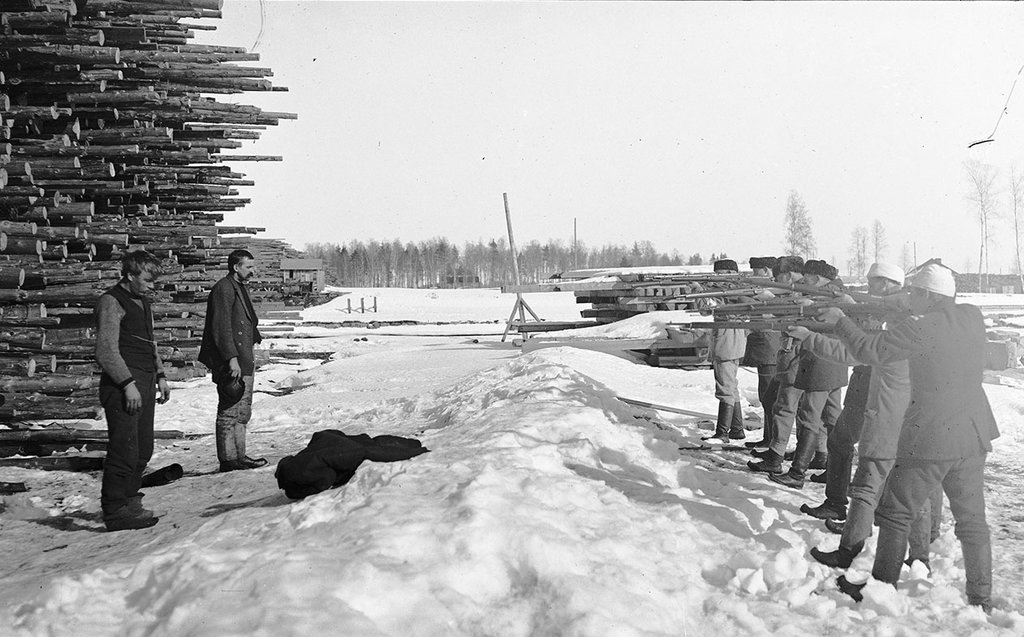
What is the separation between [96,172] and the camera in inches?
415

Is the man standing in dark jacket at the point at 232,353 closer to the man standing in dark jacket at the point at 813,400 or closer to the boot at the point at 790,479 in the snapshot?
the boot at the point at 790,479

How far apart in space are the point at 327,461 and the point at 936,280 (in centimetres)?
417

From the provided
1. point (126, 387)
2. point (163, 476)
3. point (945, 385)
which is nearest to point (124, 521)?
point (126, 387)

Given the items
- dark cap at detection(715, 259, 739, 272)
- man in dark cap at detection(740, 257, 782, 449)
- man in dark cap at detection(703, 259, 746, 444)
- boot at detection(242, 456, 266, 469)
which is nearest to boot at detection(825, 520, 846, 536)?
man in dark cap at detection(740, 257, 782, 449)

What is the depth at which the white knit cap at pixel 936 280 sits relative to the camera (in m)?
3.68

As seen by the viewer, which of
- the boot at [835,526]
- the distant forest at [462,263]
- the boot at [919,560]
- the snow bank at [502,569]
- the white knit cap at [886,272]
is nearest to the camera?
the snow bank at [502,569]

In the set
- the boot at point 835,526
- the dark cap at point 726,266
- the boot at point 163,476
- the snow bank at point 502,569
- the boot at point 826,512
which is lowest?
the boot at point 163,476

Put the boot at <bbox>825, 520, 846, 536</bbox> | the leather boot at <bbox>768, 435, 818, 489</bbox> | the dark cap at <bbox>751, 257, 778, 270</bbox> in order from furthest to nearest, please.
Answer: the dark cap at <bbox>751, 257, 778, 270</bbox>, the leather boot at <bbox>768, 435, 818, 489</bbox>, the boot at <bbox>825, 520, 846, 536</bbox>

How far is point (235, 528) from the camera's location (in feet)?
13.5

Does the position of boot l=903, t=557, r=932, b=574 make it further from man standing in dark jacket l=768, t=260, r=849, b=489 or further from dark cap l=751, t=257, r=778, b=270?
dark cap l=751, t=257, r=778, b=270

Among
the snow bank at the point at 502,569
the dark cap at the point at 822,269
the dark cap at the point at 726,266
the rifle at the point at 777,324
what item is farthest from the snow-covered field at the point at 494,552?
the dark cap at the point at 726,266

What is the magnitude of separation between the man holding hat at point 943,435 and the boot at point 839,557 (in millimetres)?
294

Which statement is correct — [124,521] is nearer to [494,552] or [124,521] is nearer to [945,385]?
[494,552]

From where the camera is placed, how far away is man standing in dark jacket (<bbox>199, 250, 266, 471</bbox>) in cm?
641
